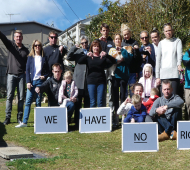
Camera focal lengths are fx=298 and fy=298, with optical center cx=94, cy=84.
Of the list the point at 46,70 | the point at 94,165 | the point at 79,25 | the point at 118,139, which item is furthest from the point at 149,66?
the point at 79,25

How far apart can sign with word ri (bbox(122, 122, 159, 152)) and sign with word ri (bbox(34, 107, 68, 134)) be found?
174 cm

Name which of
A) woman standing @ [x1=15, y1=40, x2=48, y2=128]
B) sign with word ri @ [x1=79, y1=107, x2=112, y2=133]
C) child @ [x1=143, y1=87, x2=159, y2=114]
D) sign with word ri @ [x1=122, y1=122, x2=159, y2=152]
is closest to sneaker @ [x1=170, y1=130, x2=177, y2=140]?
child @ [x1=143, y1=87, x2=159, y2=114]

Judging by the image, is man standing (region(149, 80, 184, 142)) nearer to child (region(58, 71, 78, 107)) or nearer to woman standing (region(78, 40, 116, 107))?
woman standing (region(78, 40, 116, 107))

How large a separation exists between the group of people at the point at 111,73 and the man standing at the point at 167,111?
0.06 ft

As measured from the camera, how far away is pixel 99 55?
679cm

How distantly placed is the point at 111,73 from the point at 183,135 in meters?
2.43

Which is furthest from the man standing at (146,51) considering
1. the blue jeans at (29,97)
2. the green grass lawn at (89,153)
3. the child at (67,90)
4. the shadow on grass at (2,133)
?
the shadow on grass at (2,133)

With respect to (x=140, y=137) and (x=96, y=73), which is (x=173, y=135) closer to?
(x=140, y=137)

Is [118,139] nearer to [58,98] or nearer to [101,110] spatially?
[101,110]

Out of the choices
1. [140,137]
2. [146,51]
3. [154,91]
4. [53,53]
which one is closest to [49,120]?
[53,53]

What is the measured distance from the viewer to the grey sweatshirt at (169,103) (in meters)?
5.66

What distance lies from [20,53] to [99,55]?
1980 millimetres

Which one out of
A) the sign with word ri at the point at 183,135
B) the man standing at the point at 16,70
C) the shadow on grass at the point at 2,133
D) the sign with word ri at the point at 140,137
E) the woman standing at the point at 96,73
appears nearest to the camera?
the sign with word ri at the point at 140,137

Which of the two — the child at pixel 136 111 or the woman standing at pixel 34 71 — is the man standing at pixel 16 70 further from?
the child at pixel 136 111
